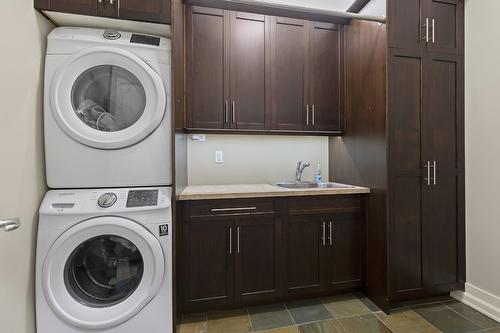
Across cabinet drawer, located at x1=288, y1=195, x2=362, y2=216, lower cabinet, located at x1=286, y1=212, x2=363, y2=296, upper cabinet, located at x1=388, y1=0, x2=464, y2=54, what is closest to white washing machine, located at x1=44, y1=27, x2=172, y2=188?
cabinet drawer, located at x1=288, y1=195, x2=362, y2=216

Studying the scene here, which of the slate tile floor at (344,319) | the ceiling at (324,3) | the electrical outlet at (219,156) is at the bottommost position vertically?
the slate tile floor at (344,319)

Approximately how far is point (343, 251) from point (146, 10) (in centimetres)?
220

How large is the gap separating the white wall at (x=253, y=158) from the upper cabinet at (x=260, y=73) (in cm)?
30

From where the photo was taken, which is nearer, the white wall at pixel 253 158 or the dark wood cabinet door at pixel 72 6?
the dark wood cabinet door at pixel 72 6

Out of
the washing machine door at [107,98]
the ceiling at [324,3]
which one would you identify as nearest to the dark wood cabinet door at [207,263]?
the washing machine door at [107,98]

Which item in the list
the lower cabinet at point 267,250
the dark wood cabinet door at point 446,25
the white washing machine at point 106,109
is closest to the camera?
the white washing machine at point 106,109

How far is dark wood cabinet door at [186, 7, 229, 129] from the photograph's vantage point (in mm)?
2049

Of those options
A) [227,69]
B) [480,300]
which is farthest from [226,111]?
[480,300]

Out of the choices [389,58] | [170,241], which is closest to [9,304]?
[170,241]

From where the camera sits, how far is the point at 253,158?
2475 mm

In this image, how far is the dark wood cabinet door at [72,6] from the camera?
1414 mm

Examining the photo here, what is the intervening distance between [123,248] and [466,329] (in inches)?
90.5

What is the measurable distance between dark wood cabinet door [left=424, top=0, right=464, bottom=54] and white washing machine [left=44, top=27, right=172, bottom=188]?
78.0 inches

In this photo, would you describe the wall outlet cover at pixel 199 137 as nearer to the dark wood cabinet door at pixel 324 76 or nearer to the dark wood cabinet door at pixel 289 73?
the dark wood cabinet door at pixel 289 73
